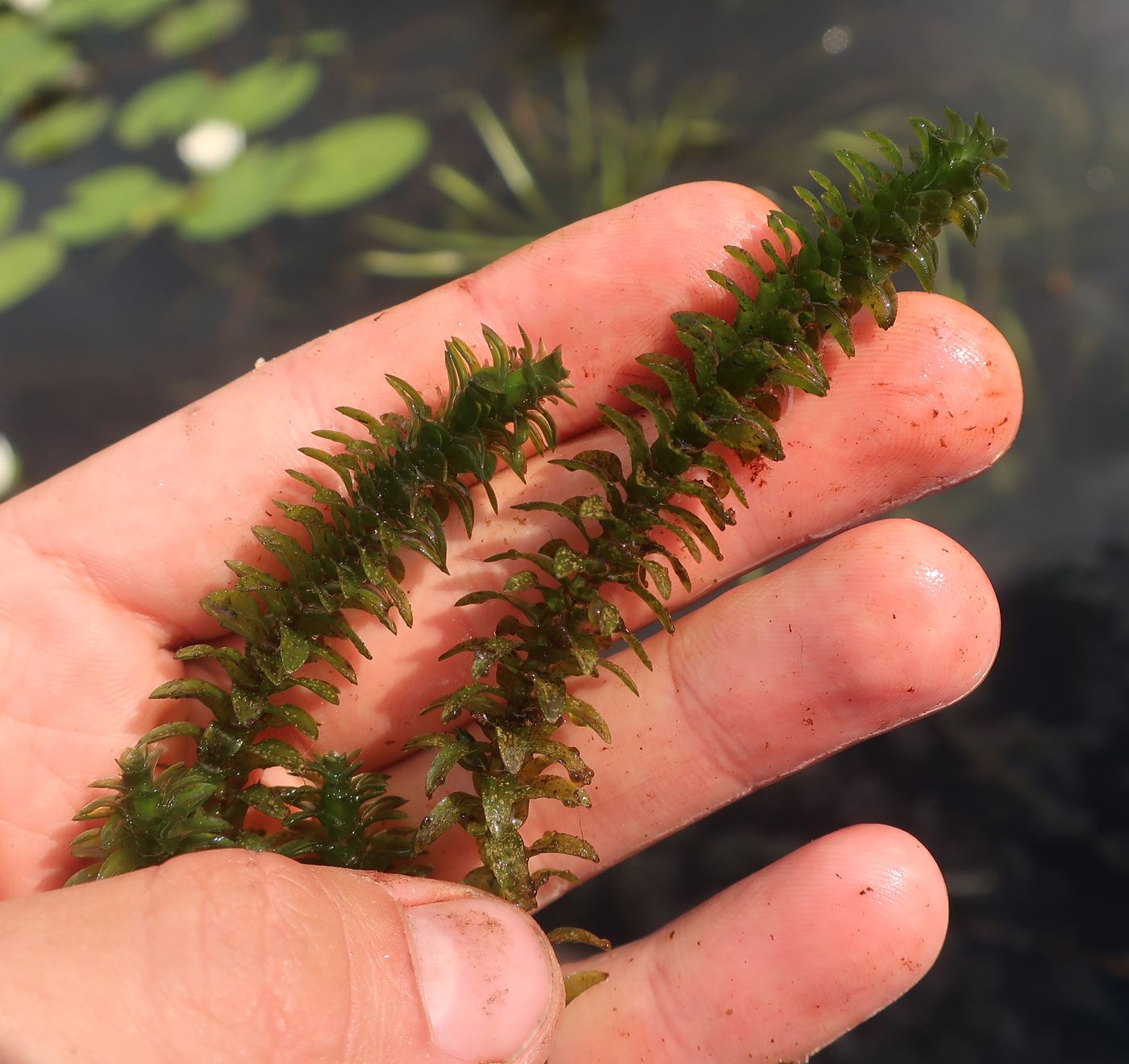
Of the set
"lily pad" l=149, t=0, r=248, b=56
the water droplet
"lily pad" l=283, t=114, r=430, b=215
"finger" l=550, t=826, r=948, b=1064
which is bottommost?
"finger" l=550, t=826, r=948, b=1064

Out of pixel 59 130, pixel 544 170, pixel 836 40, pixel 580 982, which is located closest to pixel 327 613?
pixel 580 982

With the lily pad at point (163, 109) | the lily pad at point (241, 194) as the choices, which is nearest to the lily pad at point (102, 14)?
the lily pad at point (163, 109)

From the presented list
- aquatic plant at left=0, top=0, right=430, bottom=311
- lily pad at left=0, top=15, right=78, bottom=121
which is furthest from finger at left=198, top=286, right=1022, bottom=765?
lily pad at left=0, top=15, right=78, bottom=121

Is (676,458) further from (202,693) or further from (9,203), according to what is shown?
(9,203)

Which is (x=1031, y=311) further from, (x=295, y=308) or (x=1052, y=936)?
(x=295, y=308)

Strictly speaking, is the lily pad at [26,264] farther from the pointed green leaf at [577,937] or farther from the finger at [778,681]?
the pointed green leaf at [577,937]

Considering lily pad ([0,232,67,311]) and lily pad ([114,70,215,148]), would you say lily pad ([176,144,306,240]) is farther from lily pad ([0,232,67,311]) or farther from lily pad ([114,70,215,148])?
lily pad ([0,232,67,311])
